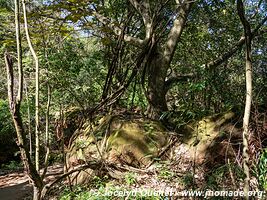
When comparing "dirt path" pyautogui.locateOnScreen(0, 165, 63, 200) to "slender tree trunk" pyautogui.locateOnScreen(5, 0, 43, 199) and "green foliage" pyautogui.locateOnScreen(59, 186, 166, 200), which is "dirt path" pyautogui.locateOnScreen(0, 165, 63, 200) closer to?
"green foliage" pyautogui.locateOnScreen(59, 186, 166, 200)

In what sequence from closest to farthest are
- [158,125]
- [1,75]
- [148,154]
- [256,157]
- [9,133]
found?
[256,157] < [148,154] < [158,125] < [9,133] < [1,75]

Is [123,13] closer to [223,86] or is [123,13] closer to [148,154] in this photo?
[223,86]

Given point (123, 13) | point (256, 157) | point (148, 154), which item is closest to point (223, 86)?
point (148, 154)

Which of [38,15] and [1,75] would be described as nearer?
[38,15]

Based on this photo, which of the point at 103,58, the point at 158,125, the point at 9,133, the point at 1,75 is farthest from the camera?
the point at 1,75

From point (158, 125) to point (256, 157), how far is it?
207 centimetres

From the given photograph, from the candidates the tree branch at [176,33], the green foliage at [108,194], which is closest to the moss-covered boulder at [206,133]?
the green foliage at [108,194]

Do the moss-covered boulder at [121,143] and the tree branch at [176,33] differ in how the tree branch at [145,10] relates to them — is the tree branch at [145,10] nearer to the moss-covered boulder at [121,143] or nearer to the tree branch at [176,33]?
the tree branch at [176,33]

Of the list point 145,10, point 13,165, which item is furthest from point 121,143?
point 13,165

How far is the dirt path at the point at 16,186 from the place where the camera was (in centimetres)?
541

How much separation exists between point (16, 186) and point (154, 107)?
338cm

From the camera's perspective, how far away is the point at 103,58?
7.48 m

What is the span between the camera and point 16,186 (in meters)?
6.09

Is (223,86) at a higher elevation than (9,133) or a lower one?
higher
